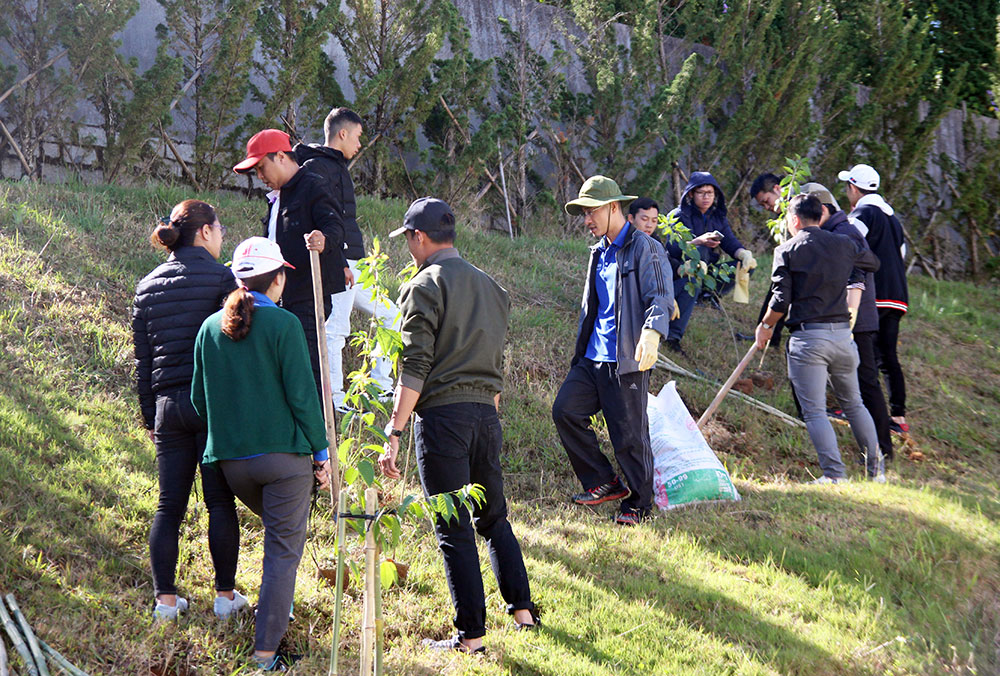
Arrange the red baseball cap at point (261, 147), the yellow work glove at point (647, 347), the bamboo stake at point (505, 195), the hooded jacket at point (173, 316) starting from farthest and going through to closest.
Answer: the bamboo stake at point (505, 195) < the yellow work glove at point (647, 347) < the red baseball cap at point (261, 147) < the hooded jacket at point (173, 316)

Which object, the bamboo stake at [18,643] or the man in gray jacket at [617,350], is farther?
the man in gray jacket at [617,350]

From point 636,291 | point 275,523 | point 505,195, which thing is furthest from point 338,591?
point 505,195

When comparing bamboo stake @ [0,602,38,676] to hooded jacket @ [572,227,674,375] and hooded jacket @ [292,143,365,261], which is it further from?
hooded jacket @ [572,227,674,375]

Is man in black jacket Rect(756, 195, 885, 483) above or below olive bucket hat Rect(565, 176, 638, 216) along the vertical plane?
below

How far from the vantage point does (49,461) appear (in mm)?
4629

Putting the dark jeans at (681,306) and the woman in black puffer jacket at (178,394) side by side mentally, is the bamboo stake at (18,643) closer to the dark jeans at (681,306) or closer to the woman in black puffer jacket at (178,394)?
the woman in black puffer jacket at (178,394)

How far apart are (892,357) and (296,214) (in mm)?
4913

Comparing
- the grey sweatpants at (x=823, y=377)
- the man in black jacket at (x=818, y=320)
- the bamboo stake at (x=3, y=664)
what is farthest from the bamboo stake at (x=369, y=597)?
the grey sweatpants at (x=823, y=377)

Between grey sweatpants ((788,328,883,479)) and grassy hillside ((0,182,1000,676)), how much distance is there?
1.02 ft

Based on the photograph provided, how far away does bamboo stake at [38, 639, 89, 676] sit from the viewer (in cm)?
318

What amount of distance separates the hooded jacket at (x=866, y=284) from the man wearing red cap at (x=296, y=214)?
366cm

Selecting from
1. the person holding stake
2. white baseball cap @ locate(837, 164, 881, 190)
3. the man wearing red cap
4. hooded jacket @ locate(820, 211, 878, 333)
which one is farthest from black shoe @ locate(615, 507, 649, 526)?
white baseball cap @ locate(837, 164, 881, 190)

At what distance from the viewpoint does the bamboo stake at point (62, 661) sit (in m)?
3.18

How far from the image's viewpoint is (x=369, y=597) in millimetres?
2871
